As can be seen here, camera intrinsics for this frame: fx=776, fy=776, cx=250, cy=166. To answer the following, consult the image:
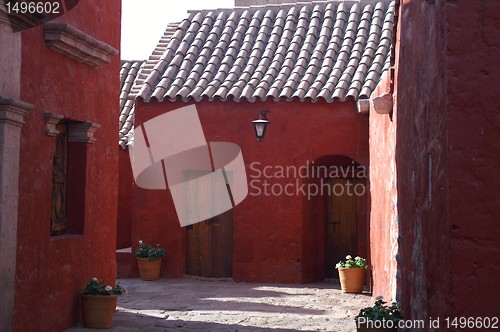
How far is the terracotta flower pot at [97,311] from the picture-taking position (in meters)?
8.80

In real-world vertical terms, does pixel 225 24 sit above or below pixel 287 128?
above

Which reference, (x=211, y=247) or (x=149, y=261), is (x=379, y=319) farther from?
(x=211, y=247)

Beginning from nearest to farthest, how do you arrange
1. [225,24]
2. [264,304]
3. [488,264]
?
[488,264], [264,304], [225,24]

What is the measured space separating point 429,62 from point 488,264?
5.15ft

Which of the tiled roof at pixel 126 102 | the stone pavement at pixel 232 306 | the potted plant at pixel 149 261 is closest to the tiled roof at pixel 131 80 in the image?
the tiled roof at pixel 126 102

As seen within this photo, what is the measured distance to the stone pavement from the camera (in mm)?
9328

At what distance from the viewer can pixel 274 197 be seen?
1377 centimetres

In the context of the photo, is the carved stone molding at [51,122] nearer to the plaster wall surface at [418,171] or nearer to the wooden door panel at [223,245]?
the plaster wall surface at [418,171]

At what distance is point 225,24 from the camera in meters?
16.2

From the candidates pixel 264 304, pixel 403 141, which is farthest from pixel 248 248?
pixel 403 141

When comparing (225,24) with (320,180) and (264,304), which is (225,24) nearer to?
(320,180)

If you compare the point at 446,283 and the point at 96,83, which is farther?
the point at 96,83

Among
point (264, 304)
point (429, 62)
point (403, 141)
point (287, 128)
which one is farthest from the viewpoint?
point (287, 128)

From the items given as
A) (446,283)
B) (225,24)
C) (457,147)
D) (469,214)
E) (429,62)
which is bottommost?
(446,283)
